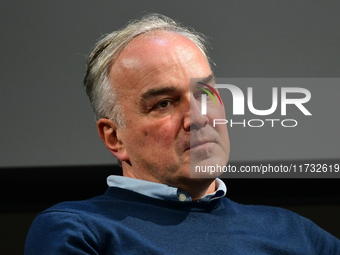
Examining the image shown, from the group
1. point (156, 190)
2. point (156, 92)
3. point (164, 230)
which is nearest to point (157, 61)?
point (156, 92)

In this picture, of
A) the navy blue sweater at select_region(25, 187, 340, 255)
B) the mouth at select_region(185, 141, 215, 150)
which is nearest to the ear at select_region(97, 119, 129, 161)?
the navy blue sweater at select_region(25, 187, 340, 255)

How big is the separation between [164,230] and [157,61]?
442mm

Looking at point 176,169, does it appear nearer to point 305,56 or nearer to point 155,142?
point 155,142

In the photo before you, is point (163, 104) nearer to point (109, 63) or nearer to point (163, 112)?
point (163, 112)

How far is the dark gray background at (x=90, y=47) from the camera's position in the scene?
6.18ft

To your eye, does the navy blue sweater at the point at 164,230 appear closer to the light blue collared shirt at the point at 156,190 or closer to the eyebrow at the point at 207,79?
the light blue collared shirt at the point at 156,190

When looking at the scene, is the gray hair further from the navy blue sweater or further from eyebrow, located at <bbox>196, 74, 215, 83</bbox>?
the navy blue sweater

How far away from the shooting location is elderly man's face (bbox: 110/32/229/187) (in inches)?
57.6

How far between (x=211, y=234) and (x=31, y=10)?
0.98m

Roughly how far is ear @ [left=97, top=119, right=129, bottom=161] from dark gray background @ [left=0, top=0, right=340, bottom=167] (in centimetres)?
31

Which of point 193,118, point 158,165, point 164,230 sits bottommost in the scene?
point 164,230

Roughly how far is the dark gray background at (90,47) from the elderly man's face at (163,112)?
0.39m

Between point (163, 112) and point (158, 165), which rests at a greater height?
point (163, 112)

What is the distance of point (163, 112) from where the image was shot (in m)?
1.49
